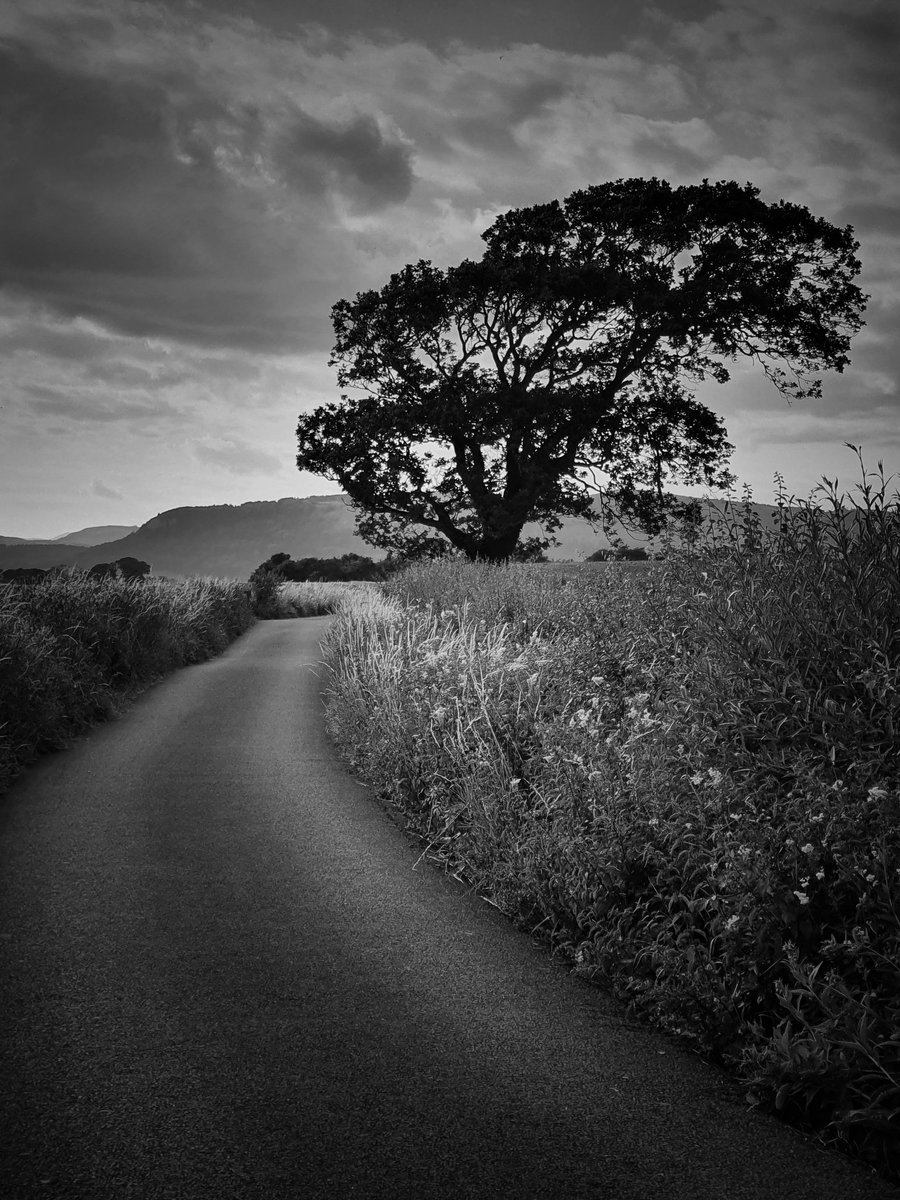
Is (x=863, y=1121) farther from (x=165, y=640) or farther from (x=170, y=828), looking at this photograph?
(x=165, y=640)

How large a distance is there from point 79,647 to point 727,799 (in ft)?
31.8

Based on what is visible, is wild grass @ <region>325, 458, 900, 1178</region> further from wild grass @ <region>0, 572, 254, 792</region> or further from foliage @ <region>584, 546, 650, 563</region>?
foliage @ <region>584, 546, 650, 563</region>

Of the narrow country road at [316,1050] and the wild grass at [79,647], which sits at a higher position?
the wild grass at [79,647]

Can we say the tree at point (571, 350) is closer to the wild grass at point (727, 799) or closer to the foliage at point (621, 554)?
the foliage at point (621, 554)

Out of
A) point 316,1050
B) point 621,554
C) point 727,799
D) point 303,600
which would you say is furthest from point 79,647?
point 303,600

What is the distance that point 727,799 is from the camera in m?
3.95

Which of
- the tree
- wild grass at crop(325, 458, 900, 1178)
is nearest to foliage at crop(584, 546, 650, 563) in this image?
the tree

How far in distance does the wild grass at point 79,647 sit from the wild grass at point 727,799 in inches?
162

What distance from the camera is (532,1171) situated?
2770 millimetres

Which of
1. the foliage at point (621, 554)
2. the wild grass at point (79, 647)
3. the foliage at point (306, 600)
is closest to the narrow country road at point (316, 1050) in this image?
the wild grass at point (79, 647)

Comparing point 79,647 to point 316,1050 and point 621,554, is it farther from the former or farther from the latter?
point 621,554

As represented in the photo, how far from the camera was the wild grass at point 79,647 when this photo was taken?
28.5 feet

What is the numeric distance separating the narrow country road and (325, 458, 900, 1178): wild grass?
0.79 feet

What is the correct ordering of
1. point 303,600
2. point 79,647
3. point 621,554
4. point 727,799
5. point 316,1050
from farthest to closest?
point 303,600 < point 621,554 < point 79,647 < point 727,799 < point 316,1050
